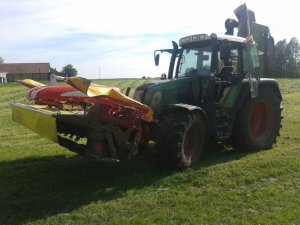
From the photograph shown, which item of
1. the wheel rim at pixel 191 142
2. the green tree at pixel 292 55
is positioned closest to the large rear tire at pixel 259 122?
the wheel rim at pixel 191 142

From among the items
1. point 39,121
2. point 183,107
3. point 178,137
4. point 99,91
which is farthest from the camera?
point 183,107

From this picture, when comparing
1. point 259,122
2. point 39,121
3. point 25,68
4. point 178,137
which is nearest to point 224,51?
point 178,137

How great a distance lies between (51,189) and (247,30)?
614 cm

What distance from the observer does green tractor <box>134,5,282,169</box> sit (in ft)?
24.4

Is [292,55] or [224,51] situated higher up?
[292,55]

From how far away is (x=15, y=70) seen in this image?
9406 cm

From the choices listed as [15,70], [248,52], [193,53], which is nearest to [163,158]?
[193,53]

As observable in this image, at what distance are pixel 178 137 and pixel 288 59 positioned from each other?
2997 inches

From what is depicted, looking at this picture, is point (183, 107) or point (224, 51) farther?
point (224, 51)

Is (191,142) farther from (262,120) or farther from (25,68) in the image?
(25,68)

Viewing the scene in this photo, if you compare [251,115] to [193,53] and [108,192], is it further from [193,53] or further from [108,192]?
[108,192]

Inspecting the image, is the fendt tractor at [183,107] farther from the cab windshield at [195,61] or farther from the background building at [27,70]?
the background building at [27,70]

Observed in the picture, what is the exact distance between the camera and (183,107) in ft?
24.6

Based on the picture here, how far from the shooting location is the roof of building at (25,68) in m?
93.0
